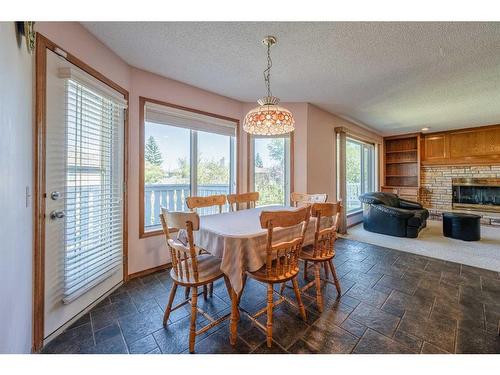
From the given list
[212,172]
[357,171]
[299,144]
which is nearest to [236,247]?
[212,172]

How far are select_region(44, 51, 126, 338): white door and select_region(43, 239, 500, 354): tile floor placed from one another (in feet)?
0.79

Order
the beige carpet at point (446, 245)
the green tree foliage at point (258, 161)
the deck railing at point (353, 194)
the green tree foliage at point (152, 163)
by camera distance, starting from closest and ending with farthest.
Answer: the green tree foliage at point (152, 163) < the beige carpet at point (446, 245) < the green tree foliage at point (258, 161) < the deck railing at point (353, 194)

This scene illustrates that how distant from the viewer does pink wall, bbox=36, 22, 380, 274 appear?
182 centimetres

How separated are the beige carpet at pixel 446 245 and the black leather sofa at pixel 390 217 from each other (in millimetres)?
134

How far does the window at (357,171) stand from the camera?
500 cm

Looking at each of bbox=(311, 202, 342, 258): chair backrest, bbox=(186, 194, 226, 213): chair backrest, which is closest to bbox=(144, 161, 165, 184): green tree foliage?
bbox=(186, 194, 226, 213): chair backrest

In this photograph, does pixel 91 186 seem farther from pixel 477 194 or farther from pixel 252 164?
pixel 477 194

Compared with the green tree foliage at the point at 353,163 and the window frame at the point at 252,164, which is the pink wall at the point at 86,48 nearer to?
the window frame at the point at 252,164

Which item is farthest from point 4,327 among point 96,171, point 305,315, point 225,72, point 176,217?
point 225,72

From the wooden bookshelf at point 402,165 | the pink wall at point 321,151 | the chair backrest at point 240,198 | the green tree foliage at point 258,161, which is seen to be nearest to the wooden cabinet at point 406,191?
the wooden bookshelf at point 402,165

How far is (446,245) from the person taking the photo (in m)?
3.58

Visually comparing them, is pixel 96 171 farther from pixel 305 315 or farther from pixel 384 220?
pixel 384 220
